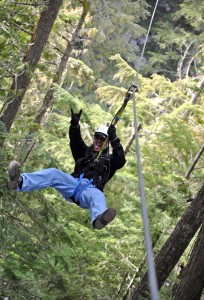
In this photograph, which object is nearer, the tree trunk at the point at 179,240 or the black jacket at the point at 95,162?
the black jacket at the point at 95,162

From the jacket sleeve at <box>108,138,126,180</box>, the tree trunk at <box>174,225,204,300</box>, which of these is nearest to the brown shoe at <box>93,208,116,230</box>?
the jacket sleeve at <box>108,138,126,180</box>

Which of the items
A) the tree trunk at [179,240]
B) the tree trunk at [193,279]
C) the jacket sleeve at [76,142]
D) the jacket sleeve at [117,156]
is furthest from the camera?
the tree trunk at [179,240]

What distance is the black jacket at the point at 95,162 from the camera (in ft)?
19.5

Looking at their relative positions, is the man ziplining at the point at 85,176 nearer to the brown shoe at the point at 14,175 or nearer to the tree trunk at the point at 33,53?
the brown shoe at the point at 14,175

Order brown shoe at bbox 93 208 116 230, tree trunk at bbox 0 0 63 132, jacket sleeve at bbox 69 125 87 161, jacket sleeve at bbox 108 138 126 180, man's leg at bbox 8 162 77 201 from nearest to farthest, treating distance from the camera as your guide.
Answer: brown shoe at bbox 93 208 116 230 < man's leg at bbox 8 162 77 201 < jacket sleeve at bbox 108 138 126 180 < jacket sleeve at bbox 69 125 87 161 < tree trunk at bbox 0 0 63 132

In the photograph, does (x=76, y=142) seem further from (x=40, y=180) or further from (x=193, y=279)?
(x=193, y=279)

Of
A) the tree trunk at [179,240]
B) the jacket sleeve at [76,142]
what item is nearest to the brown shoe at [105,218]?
the jacket sleeve at [76,142]

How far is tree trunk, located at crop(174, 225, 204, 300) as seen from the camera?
596 centimetres

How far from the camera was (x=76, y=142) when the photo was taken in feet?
20.6

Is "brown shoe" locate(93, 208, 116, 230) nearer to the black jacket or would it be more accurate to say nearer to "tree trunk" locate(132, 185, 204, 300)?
the black jacket

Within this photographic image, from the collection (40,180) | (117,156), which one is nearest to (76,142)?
(117,156)

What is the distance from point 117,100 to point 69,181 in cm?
849

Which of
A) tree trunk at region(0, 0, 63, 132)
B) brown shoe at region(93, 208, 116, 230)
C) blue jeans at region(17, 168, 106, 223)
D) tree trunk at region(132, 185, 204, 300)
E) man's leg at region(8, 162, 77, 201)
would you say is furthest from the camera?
tree trunk at region(0, 0, 63, 132)

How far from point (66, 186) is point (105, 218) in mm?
938
